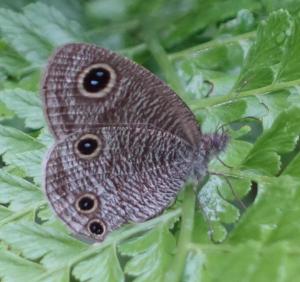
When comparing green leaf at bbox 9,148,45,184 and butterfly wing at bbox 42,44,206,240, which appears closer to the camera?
butterfly wing at bbox 42,44,206,240

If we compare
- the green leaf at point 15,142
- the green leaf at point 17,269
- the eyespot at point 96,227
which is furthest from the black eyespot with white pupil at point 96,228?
the green leaf at point 15,142

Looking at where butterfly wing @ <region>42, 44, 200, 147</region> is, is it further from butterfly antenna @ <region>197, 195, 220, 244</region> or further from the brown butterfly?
butterfly antenna @ <region>197, 195, 220, 244</region>

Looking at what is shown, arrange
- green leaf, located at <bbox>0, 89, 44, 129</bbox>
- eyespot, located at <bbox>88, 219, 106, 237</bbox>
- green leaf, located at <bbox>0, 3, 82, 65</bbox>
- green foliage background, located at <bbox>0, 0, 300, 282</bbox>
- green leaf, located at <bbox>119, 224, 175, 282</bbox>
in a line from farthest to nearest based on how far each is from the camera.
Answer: green leaf, located at <bbox>0, 3, 82, 65</bbox>, green leaf, located at <bbox>0, 89, 44, 129</bbox>, eyespot, located at <bbox>88, 219, 106, 237</bbox>, green leaf, located at <bbox>119, 224, 175, 282</bbox>, green foliage background, located at <bbox>0, 0, 300, 282</bbox>

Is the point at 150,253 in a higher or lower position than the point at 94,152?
lower

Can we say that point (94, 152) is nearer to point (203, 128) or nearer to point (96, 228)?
point (96, 228)

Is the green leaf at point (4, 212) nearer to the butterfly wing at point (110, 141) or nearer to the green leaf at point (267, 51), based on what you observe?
the butterfly wing at point (110, 141)

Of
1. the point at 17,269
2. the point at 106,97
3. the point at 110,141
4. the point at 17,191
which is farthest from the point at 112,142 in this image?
the point at 17,269

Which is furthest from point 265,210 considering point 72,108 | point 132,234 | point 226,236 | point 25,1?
point 25,1

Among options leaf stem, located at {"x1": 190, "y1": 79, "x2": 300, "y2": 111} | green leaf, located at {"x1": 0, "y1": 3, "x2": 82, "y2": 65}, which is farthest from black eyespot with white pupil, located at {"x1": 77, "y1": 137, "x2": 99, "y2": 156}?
green leaf, located at {"x1": 0, "y1": 3, "x2": 82, "y2": 65}
